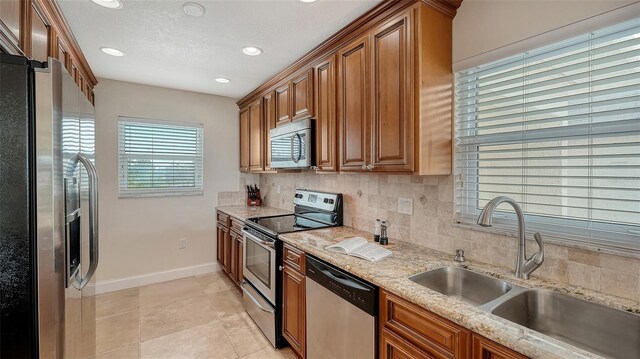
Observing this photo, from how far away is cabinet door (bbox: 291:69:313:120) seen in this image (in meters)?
2.44

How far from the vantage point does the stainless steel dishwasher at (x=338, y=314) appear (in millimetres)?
1407

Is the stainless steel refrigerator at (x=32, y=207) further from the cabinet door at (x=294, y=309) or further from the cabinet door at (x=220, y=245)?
the cabinet door at (x=220, y=245)

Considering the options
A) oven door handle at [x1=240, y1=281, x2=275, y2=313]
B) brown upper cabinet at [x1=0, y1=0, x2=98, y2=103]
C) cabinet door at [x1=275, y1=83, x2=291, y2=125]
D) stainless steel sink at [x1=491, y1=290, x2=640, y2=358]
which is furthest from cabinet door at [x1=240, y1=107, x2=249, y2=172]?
stainless steel sink at [x1=491, y1=290, x2=640, y2=358]

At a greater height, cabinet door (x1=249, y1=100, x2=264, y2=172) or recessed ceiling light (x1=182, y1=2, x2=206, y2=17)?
recessed ceiling light (x1=182, y1=2, x2=206, y2=17)

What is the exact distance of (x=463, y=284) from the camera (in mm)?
1521

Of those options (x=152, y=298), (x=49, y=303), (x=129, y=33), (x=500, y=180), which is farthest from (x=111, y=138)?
(x=500, y=180)

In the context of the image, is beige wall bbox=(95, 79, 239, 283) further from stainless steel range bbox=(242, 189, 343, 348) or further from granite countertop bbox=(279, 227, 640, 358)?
granite countertop bbox=(279, 227, 640, 358)

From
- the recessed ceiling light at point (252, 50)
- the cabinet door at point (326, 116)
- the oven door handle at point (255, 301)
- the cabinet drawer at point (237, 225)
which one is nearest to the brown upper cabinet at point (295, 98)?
the cabinet door at point (326, 116)

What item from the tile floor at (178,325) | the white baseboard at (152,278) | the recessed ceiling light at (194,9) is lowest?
the tile floor at (178,325)

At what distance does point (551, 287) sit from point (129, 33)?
303 centimetres

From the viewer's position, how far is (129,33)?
2113mm

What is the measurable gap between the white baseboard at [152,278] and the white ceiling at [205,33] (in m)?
2.36

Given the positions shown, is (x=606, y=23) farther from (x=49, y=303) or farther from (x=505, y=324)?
(x=49, y=303)

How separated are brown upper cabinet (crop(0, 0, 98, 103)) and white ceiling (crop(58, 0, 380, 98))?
0.28 feet
